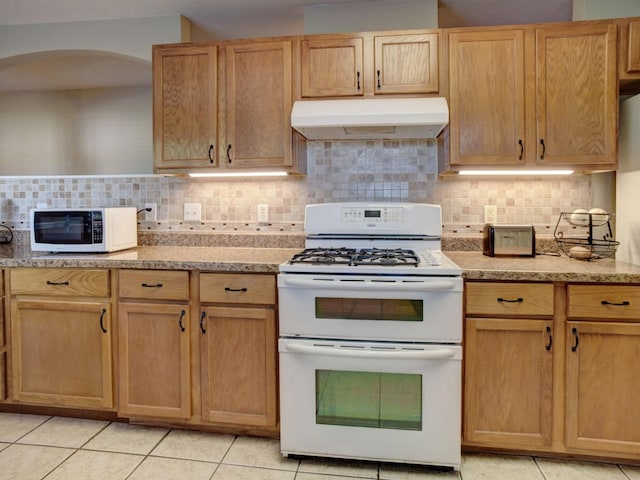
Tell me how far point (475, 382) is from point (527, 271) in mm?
525

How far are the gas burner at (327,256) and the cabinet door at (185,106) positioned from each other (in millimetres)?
762

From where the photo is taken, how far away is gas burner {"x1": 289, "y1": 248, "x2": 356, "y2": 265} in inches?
74.0

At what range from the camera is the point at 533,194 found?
2.38 meters

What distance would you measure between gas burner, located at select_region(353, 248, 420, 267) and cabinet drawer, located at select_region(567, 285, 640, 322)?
2.16 ft

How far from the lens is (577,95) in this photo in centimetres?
205

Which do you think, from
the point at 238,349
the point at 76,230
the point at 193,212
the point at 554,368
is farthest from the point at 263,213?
the point at 554,368

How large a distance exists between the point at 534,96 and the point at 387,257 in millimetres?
1085

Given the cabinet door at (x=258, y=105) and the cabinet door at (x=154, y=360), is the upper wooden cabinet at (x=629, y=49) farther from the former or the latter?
the cabinet door at (x=154, y=360)

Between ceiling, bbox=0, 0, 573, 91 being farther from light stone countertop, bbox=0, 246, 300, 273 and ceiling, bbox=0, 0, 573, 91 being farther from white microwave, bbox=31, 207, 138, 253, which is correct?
light stone countertop, bbox=0, 246, 300, 273

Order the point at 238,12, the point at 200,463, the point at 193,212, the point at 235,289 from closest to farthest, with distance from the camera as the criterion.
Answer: the point at 200,463, the point at 235,289, the point at 238,12, the point at 193,212

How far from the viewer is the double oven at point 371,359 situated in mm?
1748

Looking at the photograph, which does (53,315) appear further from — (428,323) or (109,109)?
(109,109)

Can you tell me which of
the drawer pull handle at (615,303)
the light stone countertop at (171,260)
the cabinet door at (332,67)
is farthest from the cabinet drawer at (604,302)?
the cabinet door at (332,67)

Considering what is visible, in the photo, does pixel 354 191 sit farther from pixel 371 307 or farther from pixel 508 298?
pixel 508 298
